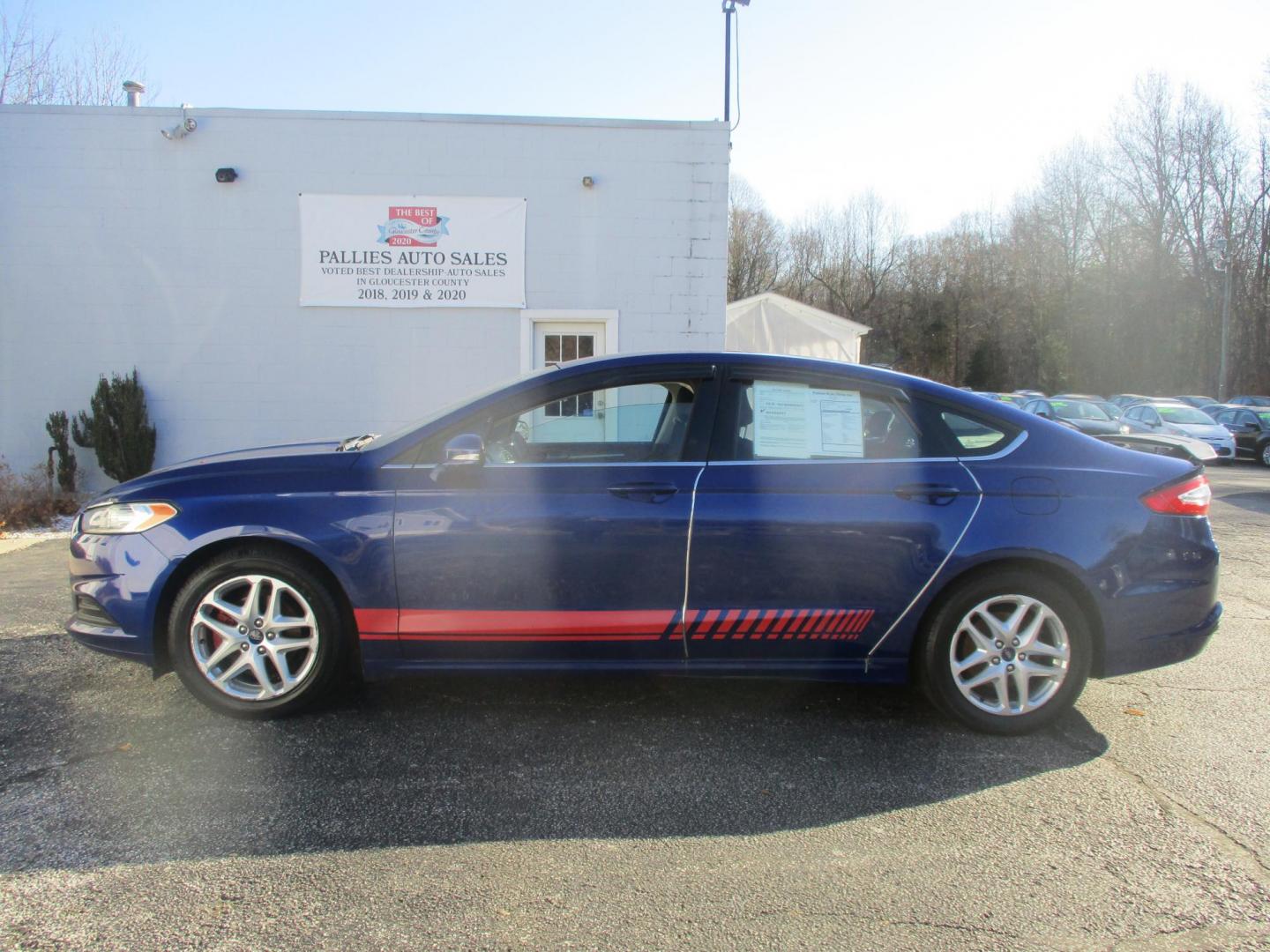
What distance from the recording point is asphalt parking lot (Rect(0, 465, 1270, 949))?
2396 millimetres

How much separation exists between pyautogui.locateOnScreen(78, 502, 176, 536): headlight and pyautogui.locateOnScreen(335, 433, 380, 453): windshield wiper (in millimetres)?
754

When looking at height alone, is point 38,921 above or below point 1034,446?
below

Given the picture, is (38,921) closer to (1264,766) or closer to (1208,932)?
(1208,932)

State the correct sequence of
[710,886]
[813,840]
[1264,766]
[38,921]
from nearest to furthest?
[38,921] → [710,886] → [813,840] → [1264,766]

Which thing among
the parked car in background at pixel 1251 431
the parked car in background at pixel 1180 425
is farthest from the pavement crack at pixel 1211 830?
the parked car in background at pixel 1251 431

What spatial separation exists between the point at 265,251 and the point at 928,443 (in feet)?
28.5

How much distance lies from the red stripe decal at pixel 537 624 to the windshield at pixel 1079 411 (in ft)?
75.3

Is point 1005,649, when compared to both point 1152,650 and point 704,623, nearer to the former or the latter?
point 1152,650

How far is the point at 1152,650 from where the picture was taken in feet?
12.0

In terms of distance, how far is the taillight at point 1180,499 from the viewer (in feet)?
12.0

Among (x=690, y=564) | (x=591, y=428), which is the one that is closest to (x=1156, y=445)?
(x=690, y=564)

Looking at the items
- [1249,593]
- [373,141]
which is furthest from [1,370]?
[1249,593]

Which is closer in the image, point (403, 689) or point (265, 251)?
point (403, 689)

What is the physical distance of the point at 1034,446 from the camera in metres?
3.72
